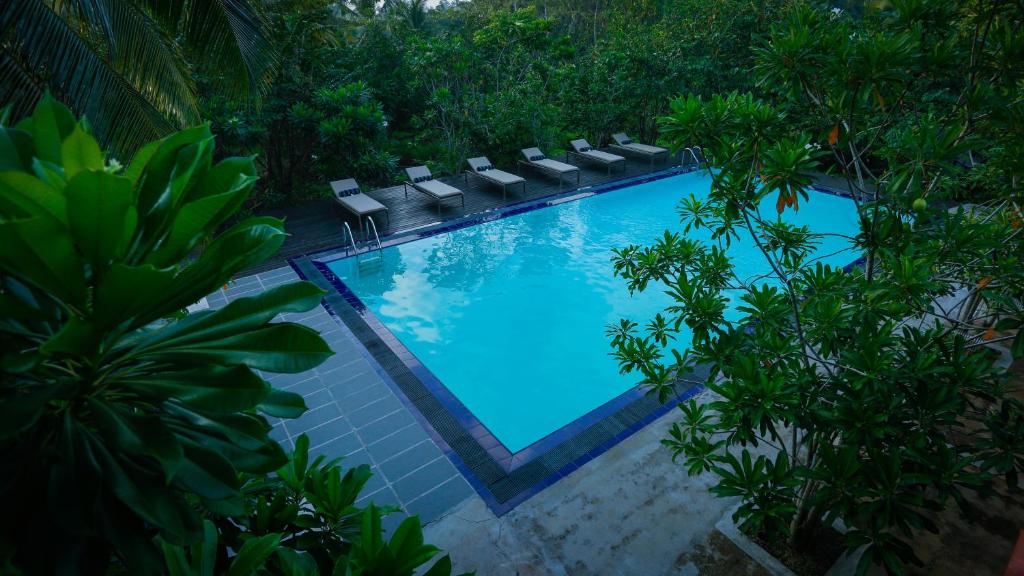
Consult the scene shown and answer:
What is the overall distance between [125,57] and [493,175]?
797 cm

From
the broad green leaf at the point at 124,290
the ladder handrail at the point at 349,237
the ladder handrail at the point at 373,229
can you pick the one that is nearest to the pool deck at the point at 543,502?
the broad green leaf at the point at 124,290

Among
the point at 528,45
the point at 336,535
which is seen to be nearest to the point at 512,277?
the point at 336,535

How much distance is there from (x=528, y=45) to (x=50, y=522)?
14.8 m

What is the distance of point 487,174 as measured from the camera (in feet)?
39.0

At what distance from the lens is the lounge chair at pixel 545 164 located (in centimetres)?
1243

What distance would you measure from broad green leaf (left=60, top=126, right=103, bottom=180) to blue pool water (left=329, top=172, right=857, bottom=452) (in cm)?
476

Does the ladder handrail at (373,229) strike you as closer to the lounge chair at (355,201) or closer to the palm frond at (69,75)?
the lounge chair at (355,201)

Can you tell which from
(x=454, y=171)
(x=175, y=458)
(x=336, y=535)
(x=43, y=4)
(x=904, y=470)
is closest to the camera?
(x=175, y=458)

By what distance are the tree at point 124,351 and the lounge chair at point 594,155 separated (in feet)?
42.2

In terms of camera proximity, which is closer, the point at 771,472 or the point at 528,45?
the point at 771,472

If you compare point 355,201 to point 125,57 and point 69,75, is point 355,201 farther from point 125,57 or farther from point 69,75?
point 69,75

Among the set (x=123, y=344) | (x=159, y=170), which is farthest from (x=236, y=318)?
(x=159, y=170)

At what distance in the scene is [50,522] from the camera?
101cm

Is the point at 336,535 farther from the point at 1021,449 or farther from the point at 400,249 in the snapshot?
the point at 400,249
